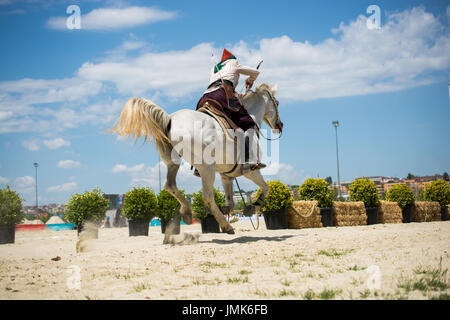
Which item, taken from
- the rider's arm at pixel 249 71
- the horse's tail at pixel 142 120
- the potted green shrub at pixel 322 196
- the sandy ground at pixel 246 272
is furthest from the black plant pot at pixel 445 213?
the horse's tail at pixel 142 120

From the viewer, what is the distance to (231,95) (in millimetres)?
7723

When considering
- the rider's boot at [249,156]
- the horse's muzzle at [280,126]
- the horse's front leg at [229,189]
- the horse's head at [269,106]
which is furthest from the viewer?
the horse's muzzle at [280,126]

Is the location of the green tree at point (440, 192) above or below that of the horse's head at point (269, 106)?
below

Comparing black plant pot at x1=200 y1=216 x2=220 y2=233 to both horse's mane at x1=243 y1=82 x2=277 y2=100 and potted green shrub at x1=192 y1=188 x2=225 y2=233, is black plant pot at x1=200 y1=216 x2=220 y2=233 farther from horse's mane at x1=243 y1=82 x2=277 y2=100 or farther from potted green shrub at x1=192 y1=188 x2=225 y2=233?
horse's mane at x1=243 y1=82 x2=277 y2=100

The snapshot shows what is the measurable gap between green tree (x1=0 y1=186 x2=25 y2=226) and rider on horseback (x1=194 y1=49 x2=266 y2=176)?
6250mm

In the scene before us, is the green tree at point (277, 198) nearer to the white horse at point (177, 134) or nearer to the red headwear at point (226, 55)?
the white horse at point (177, 134)

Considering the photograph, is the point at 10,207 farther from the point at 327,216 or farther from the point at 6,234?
the point at 327,216

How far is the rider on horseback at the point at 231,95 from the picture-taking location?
762 cm

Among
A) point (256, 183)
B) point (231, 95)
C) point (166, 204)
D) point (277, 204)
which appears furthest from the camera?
point (166, 204)

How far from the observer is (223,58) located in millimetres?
8195

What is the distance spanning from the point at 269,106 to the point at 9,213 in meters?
7.69

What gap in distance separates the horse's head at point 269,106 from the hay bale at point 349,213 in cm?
443

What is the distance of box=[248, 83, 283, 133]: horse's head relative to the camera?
29.5 ft

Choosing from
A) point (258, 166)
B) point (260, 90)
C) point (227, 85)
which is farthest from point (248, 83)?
point (258, 166)
